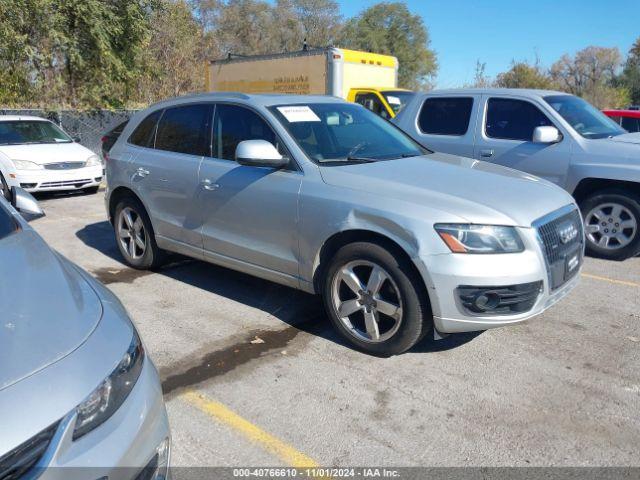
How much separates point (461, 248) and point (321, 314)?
5.24ft

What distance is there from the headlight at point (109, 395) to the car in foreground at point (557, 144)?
216 inches

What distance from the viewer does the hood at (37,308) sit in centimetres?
193

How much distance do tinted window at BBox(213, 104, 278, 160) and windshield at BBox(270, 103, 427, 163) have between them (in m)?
0.17

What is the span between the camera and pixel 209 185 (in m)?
4.75

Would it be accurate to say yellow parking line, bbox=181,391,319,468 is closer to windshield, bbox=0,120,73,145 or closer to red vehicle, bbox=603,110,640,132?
windshield, bbox=0,120,73,145

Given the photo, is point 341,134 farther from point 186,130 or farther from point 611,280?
point 611,280

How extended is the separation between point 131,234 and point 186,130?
4.39 feet

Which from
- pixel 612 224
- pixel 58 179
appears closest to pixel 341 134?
pixel 612 224

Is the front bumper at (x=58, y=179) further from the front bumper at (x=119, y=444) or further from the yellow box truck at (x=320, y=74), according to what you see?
the front bumper at (x=119, y=444)

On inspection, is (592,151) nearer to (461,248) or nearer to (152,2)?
(461,248)

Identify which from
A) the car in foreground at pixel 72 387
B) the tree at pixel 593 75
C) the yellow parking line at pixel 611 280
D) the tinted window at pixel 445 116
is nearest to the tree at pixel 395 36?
the tree at pixel 593 75

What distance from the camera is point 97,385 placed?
194 cm

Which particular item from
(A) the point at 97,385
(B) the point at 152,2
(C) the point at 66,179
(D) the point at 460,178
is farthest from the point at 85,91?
(A) the point at 97,385

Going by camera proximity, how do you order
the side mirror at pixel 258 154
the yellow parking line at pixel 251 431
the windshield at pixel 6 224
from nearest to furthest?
the yellow parking line at pixel 251 431, the windshield at pixel 6 224, the side mirror at pixel 258 154
